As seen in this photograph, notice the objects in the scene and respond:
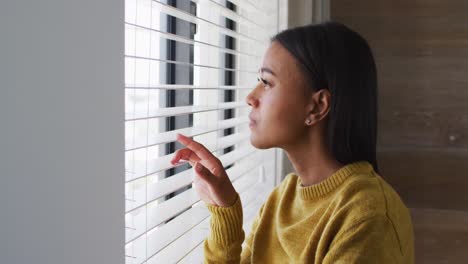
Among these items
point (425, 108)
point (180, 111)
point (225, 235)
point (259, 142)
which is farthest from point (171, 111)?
point (425, 108)

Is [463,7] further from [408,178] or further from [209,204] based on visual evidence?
[209,204]

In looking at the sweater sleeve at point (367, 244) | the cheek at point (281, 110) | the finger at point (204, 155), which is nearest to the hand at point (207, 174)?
the finger at point (204, 155)

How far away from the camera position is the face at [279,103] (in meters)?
0.99

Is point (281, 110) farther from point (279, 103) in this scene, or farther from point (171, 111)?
point (171, 111)

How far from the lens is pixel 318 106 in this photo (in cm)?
99

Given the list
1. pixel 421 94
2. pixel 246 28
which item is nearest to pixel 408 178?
pixel 421 94

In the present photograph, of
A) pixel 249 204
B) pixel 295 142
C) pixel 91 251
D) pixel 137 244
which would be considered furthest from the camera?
pixel 249 204

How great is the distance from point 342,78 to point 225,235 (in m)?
0.36

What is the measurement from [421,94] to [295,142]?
3.34ft

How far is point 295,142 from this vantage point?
1.03m

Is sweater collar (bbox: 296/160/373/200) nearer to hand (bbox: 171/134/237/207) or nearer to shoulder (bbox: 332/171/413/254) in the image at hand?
shoulder (bbox: 332/171/413/254)

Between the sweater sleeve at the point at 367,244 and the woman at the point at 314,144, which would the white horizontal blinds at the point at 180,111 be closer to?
the woman at the point at 314,144

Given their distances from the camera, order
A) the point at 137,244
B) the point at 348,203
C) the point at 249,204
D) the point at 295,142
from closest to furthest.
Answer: the point at 137,244
the point at 348,203
the point at 295,142
the point at 249,204

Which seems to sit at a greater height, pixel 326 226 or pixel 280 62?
pixel 280 62
